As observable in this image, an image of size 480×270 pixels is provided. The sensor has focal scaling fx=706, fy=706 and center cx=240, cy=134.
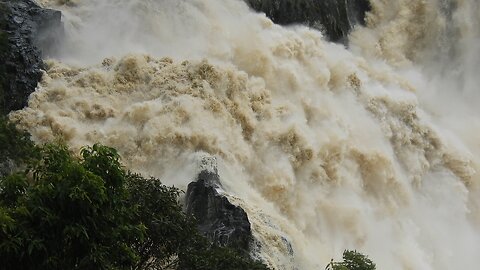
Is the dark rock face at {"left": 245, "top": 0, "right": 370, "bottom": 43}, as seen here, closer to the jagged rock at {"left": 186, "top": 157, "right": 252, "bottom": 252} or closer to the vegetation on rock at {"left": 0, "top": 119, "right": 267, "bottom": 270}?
the jagged rock at {"left": 186, "top": 157, "right": 252, "bottom": 252}

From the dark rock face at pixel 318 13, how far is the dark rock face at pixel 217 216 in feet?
36.1

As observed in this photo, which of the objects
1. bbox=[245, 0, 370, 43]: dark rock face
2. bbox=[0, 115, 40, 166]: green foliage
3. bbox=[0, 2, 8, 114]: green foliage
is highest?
bbox=[245, 0, 370, 43]: dark rock face

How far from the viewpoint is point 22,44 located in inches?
742

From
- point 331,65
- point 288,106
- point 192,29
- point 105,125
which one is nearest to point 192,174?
point 105,125

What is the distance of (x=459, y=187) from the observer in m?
23.6

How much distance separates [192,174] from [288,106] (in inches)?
214

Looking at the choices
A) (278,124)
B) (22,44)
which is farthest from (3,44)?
(278,124)

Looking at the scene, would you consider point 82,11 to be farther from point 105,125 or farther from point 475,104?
point 475,104

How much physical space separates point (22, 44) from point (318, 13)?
11858 millimetres

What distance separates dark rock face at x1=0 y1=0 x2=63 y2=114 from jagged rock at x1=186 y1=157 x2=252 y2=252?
5483 millimetres

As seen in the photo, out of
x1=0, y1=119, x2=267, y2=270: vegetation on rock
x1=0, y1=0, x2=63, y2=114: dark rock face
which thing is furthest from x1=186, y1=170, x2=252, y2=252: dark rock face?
x1=0, y1=0, x2=63, y2=114: dark rock face

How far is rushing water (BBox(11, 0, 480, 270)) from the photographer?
17.3 m

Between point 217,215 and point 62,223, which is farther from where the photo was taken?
point 217,215

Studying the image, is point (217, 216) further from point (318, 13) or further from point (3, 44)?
point (318, 13)
